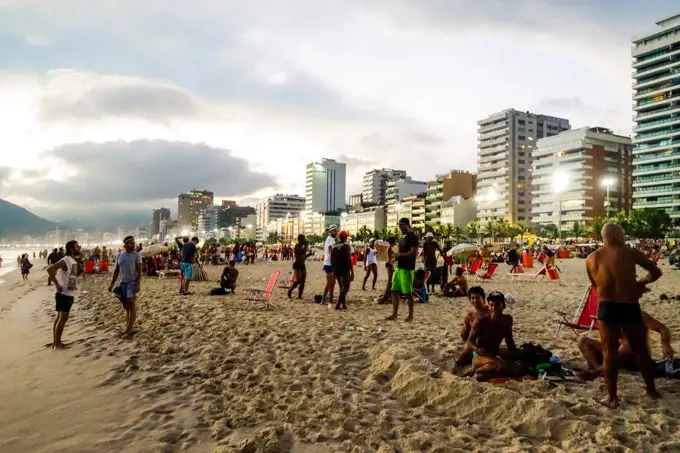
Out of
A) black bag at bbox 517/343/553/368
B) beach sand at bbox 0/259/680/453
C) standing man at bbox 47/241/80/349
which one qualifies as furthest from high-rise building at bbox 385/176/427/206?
black bag at bbox 517/343/553/368

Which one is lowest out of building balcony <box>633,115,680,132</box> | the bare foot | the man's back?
the bare foot

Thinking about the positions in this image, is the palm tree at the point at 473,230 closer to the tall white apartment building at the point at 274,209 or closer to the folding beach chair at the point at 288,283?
the folding beach chair at the point at 288,283

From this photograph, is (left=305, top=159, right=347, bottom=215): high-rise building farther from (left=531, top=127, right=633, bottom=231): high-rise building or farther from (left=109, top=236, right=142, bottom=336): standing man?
(left=109, top=236, right=142, bottom=336): standing man

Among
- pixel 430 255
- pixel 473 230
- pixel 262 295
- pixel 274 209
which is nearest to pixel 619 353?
pixel 430 255

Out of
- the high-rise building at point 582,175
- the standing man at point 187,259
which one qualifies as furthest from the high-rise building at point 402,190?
the standing man at point 187,259

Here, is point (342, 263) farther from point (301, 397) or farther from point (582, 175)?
point (582, 175)

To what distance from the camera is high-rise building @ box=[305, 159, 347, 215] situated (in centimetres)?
17838

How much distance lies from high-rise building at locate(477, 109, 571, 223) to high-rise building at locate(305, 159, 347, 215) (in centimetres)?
7122

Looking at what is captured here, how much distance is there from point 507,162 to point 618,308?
114152mm

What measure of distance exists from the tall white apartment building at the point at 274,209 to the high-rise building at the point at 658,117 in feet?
407

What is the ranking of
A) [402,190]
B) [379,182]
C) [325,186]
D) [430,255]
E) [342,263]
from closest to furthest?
[342,263]
[430,255]
[402,190]
[379,182]
[325,186]

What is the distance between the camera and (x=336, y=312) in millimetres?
9109

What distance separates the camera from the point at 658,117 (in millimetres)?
83938

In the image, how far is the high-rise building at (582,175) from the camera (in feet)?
307
